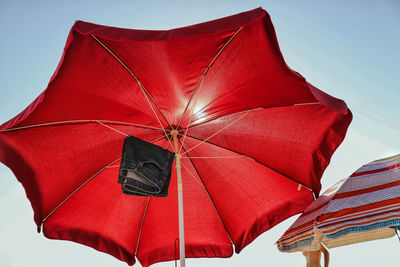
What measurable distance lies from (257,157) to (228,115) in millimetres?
594

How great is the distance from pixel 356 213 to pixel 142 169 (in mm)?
1838

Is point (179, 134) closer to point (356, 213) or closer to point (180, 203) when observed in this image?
point (180, 203)

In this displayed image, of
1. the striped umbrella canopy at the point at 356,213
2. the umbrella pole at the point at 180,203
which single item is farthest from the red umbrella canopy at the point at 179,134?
the striped umbrella canopy at the point at 356,213

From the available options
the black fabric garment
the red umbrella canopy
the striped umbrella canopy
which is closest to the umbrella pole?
the red umbrella canopy

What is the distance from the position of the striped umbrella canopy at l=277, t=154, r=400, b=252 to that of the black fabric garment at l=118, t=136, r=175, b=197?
1.41m

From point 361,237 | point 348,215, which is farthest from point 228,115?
point 361,237

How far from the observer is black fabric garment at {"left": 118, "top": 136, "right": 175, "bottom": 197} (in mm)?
2728

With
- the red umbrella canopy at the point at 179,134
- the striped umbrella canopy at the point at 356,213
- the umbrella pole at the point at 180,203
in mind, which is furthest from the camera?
the umbrella pole at the point at 180,203

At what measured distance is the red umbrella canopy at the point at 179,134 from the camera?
268cm

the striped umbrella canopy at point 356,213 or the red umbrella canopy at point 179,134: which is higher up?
the red umbrella canopy at point 179,134

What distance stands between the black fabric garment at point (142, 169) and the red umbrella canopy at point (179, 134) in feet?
1.75

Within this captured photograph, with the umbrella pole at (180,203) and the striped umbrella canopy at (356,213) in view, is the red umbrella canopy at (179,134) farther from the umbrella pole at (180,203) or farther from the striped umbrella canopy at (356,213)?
the striped umbrella canopy at (356,213)

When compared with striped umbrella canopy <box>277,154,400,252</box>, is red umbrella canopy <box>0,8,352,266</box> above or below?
above

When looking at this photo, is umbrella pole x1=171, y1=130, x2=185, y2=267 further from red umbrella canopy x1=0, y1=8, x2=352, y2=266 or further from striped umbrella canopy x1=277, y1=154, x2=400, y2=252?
striped umbrella canopy x1=277, y1=154, x2=400, y2=252
